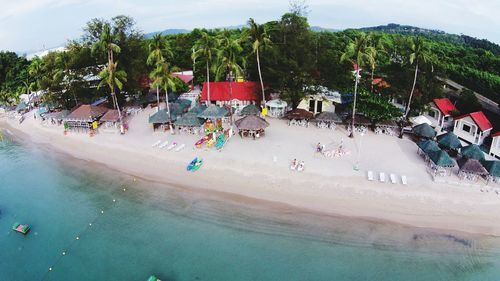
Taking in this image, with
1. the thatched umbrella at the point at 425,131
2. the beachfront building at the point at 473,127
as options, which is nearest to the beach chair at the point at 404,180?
the thatched umbrella at the point at 425,131

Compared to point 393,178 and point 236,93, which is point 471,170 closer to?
point 393,178

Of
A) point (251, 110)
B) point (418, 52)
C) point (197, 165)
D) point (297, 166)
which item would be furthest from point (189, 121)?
point (418, 52)

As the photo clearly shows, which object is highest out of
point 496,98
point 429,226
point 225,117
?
point 496,98

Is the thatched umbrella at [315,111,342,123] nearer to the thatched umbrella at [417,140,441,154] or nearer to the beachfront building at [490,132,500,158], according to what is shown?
the thatched umbrella at [417,140,441,154]

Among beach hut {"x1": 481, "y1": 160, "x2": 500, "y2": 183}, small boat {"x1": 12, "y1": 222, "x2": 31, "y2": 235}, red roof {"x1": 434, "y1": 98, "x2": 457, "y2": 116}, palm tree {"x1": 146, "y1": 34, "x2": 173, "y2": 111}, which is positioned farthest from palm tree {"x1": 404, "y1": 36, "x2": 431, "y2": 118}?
small boat {"x1": 12, "y1": 222, "x2": 31, "y2": 235}

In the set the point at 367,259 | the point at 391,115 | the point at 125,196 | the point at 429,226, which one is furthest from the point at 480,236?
the point at 125,196

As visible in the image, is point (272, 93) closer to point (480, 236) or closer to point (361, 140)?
point (361, 140)
